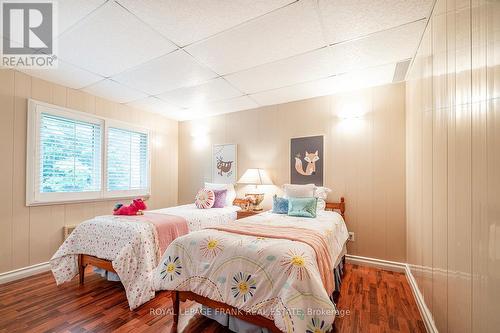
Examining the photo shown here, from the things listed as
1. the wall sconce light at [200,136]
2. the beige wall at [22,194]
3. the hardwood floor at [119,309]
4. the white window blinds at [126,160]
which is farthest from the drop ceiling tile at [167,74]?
the hardwood floor at [119,309]

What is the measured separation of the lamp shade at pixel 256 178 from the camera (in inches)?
139

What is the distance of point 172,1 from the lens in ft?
5.24

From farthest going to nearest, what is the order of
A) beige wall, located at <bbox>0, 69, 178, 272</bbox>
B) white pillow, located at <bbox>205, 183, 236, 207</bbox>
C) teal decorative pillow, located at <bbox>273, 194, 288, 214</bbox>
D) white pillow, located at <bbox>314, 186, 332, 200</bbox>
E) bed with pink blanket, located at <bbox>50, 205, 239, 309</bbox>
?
white pillow, located at <bbox>205, 183, 236, 207</bbox>, white pillow, located at <bbox>314, 186, 332, 200</bbox>, teal decorative pillow, located at <bbox>273, 194, 288, 214</bbox>, beige wall, located at <bbox>0, 69, 178, 272</bbox>, bed with pink blanket, located at <bbox>50, 205, 239, 309</bbox>

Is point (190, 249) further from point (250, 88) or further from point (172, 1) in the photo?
point (250, 88)

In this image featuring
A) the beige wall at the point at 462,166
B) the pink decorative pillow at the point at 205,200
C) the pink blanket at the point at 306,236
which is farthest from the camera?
the pink decorative pillow at the point at 205,200

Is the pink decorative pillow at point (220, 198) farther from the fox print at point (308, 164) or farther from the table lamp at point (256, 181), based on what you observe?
the fox print at point (308, 164)

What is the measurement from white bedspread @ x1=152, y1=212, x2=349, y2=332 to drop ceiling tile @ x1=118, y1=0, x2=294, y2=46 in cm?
173

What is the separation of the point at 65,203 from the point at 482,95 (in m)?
4.18

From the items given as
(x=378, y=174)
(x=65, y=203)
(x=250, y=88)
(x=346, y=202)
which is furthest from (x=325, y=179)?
(x=65, y=203)

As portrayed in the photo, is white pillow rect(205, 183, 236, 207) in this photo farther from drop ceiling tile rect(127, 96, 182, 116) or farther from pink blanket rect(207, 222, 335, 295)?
pink blanket rect(207, 222, 335, 295)

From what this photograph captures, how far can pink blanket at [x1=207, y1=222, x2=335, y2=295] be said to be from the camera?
1591 millimetres

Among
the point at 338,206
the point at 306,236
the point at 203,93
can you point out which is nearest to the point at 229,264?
the point at 306,236

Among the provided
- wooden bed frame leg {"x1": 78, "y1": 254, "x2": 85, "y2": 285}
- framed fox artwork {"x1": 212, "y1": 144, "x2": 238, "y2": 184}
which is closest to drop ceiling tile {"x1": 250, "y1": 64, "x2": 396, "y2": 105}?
framed fox artwork {"x1": 212, "y1": 144, "x2": 238, "y2": 184}

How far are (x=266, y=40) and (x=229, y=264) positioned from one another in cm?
193
